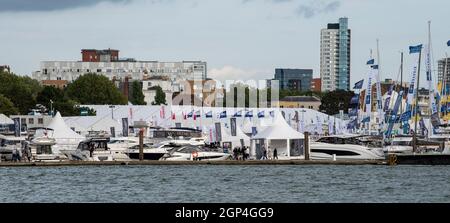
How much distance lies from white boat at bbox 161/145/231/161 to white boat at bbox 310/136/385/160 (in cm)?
563

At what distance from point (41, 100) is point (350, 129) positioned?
256 feet

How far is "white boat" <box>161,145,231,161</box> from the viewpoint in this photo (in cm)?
7162

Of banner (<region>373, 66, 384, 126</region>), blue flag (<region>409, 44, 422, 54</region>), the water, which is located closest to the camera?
the water

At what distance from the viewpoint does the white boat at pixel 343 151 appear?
71.7m

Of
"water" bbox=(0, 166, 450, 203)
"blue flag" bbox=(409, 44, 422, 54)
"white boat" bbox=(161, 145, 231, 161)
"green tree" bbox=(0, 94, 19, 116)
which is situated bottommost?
Result: "water" bbox=(0, 166, 450, 203)

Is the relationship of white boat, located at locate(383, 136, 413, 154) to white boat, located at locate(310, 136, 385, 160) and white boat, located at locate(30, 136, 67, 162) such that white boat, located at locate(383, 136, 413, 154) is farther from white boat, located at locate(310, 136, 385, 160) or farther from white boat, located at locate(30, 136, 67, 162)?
white boat, located at locate(30, 136, 67, 162)

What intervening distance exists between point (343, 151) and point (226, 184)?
2248 centimetres

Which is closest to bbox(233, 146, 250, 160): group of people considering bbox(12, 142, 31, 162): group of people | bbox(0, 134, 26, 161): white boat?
bbox(12, 142, 31, 162): group of people

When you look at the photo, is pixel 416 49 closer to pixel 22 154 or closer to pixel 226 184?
pixel 22 154

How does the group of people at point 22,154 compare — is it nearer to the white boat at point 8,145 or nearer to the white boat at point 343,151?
the white boat at point 8,145

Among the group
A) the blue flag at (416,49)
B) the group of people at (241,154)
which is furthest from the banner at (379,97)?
the group of people at (241,154)

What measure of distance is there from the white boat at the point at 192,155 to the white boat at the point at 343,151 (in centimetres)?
563

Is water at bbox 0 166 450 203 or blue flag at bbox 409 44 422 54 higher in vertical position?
blue flag at bbox 409 44 422 54

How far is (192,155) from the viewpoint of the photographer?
71.8m
